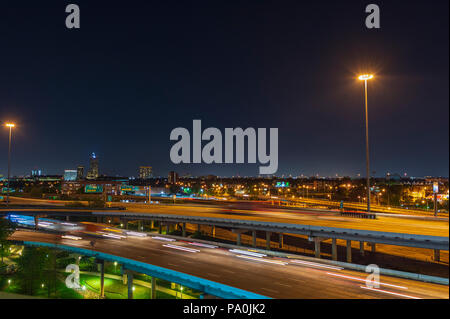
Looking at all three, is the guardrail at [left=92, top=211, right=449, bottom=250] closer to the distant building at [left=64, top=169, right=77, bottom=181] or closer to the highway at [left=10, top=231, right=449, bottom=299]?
the highway at [left=10, top=231, right=449, bottom=299]

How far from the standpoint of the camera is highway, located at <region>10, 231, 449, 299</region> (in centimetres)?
1518

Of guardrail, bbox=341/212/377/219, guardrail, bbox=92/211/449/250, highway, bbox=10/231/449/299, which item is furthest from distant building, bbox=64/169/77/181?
guardrail, bbox=341/212/377/219

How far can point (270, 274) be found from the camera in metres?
18.5

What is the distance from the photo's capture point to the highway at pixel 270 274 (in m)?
15.2

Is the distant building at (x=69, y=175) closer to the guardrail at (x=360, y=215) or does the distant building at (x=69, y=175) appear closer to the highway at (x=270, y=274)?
the highway at (x=270, y=274)

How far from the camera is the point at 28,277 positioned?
26.6 m

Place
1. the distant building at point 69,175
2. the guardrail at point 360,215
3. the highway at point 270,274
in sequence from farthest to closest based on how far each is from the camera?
1. the distant building at point 69,175
2. the guardrail at point 360,215
3. the highway at point 270,274

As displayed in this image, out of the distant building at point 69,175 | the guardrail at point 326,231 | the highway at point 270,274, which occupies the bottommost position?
the highway at point 270,274

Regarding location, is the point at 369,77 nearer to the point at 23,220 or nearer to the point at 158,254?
the point at 158,254


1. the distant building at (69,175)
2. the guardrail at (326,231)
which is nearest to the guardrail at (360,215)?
the guardrail at (326,231)

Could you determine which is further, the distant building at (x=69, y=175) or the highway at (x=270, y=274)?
the distant building at (x=69, y=175)

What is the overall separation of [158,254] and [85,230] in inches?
733

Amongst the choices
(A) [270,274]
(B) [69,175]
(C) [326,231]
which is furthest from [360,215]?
(B) [69,175]

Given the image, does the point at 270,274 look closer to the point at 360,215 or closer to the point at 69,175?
the point at 360,215
